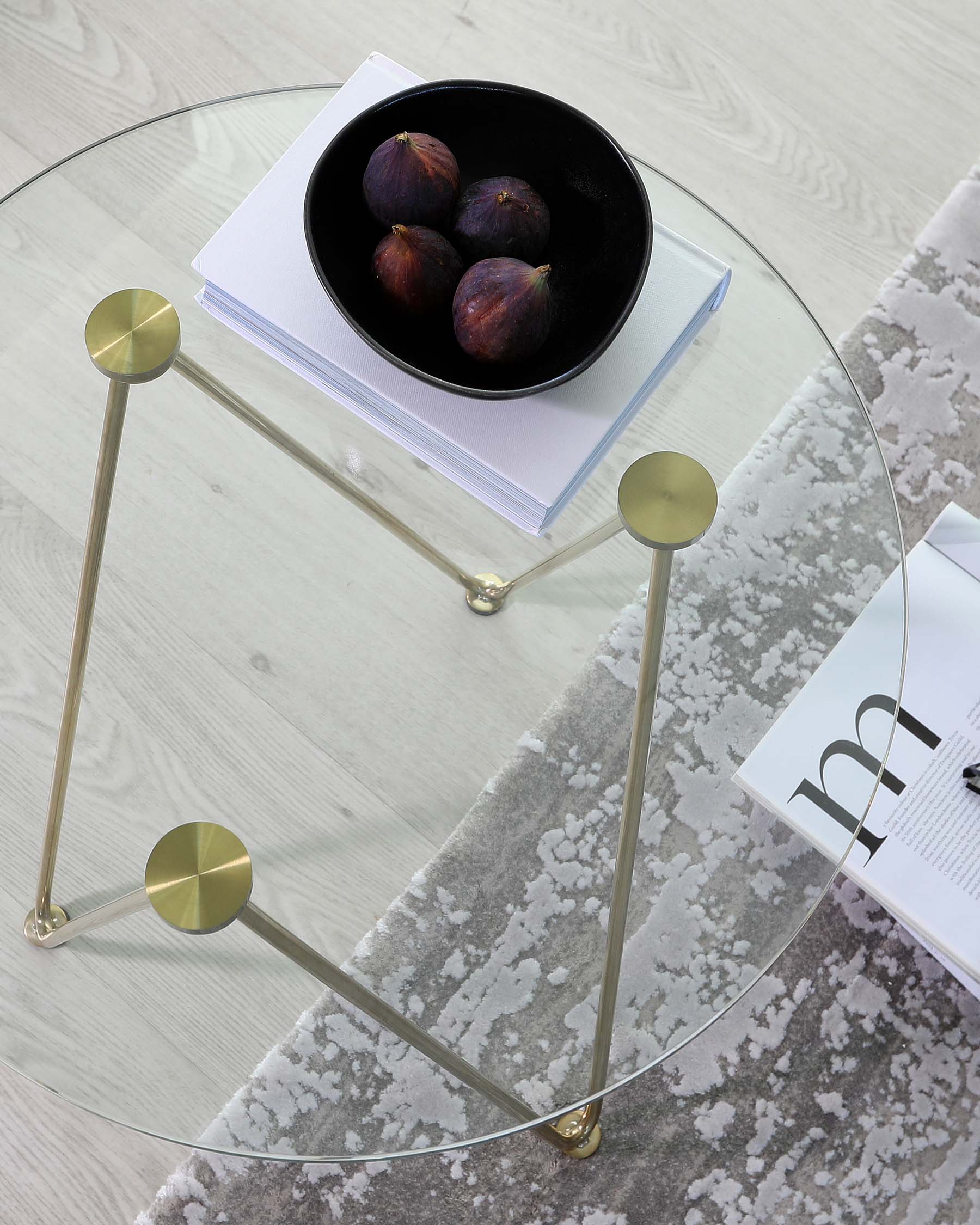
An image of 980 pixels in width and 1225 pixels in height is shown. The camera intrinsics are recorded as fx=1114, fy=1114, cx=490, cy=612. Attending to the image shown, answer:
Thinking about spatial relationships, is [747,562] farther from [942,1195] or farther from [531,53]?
[531,53]

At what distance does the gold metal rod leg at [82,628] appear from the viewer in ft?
2.44

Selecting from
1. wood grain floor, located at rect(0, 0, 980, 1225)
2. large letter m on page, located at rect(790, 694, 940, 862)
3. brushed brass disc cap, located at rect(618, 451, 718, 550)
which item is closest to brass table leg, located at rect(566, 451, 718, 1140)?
brushed brass disc cap, located at rect(618, 451, 718, 550)

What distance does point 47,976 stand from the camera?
28.5 inches

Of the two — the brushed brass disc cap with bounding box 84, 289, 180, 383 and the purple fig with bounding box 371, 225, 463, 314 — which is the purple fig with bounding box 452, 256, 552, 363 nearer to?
the purple fig with bounding box 371, 225, 463, 314

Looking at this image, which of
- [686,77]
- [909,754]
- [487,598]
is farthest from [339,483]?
[686,77]

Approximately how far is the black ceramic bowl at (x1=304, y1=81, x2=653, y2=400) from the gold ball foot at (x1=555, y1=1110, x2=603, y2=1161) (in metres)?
0.64

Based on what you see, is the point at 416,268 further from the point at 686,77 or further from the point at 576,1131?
the point at 686,77

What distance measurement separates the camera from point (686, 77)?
137 centimetres

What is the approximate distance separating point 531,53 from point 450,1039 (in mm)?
1167

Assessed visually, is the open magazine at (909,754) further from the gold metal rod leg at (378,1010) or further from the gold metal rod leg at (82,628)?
the gold metal rod leg at (82,628)

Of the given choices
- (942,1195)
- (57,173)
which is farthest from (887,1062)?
(57,173)

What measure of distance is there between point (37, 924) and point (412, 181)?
528mm

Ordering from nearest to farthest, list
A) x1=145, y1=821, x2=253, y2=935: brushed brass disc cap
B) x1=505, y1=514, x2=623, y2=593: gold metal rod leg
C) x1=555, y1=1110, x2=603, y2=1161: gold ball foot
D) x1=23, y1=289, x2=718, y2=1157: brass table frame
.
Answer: x1=145, y1=821, x2=253, y2=935: brushed brass disc cap → x1=23, y1=289, x2=718, y2=1157: brass table frame → x1=505, y1=514, x2=623, y2=593: gold metal rod leg → x1=555, y1=1110, x2=603, y2=1161: gold ball foot

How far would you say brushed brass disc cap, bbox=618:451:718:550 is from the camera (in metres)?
0.70
